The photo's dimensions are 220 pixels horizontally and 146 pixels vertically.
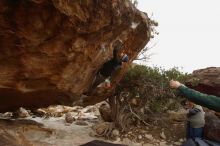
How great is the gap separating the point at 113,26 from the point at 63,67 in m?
2.10

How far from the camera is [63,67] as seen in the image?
1106 cm


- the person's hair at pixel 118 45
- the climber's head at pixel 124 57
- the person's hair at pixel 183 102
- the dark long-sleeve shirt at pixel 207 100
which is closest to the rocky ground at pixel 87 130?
the person's hair at pixel 183 102

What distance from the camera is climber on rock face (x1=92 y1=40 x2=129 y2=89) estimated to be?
12.5 m

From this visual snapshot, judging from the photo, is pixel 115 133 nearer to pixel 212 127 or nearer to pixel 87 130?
pixel 87 130

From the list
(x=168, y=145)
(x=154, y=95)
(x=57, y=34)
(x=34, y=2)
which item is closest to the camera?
(x=34, y=2)

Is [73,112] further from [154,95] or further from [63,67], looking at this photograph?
[63,67]

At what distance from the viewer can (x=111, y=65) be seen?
12867 mm

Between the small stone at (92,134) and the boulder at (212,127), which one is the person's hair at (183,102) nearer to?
the boulder at (212,127)

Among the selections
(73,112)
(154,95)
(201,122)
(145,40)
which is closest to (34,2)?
(145,40)

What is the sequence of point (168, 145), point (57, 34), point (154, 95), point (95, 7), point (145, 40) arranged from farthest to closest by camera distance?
1. point (154, 95)
2. point (168, 145)
3. point (145, 40)
4. point (57, 34)
5. point (95, 7)

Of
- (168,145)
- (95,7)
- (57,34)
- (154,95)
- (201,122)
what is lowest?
(168,145)

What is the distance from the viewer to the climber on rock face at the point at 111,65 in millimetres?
12531

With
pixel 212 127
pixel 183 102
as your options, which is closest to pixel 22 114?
pixel 183 102

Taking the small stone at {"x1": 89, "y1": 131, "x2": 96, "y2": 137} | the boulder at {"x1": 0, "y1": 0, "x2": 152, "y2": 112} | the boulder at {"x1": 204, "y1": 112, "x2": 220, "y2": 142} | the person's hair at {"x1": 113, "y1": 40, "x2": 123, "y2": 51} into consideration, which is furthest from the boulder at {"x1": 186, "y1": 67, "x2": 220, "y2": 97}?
the person's hair at {"x1": 113, "y1": 40, "x2": 123, "y2": 51}
